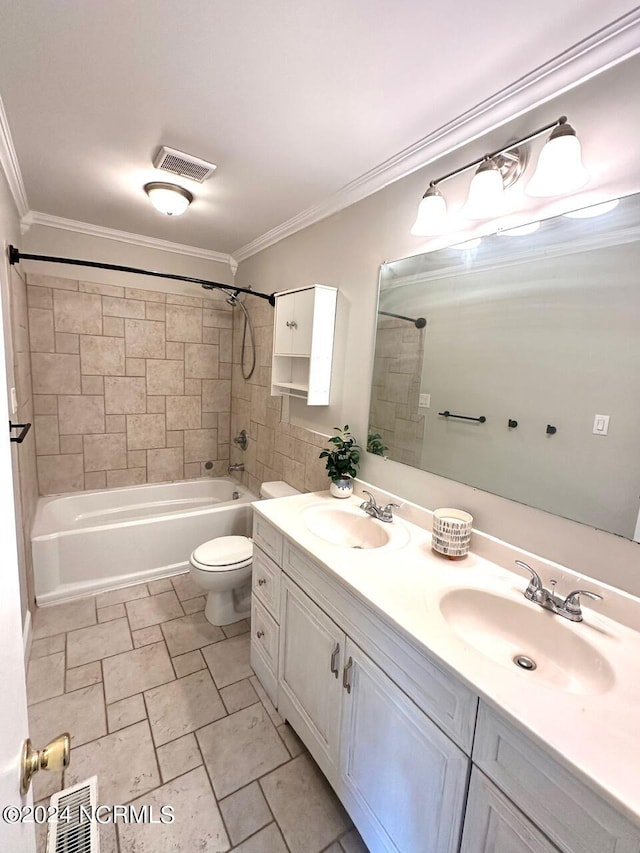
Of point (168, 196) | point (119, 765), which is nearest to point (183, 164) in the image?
point (168, 196)

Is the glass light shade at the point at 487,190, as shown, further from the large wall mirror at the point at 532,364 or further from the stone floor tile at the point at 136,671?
the stone floor tile at the point at 136,671

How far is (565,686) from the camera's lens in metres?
0.97

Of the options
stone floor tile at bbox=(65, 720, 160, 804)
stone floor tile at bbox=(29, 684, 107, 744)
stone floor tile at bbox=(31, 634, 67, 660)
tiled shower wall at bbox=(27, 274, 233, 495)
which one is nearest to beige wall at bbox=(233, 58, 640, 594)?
tiled shower wall at bbox=(27, 274, 233, 495)

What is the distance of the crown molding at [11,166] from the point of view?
1573mm

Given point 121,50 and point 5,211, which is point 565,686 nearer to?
point 121,50

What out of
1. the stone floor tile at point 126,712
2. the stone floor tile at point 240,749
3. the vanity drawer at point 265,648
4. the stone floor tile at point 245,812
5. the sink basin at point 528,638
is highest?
the sink basin at point 528,638

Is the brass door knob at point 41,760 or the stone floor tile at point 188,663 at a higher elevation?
the brass door knob at point 41,760

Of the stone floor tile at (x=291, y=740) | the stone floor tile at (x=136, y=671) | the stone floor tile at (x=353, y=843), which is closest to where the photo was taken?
the stone floor tile at (x=353, y=843)

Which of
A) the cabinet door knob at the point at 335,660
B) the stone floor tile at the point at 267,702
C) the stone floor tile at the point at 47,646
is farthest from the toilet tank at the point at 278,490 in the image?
the stone floor tile at the point at 47,646

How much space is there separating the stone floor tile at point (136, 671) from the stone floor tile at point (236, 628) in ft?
1.09

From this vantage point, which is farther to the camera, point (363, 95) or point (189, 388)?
point (189, 388)

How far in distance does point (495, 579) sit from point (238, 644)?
1496 mm

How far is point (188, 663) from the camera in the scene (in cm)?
192

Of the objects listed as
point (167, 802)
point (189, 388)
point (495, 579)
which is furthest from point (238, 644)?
point (189, 388)
